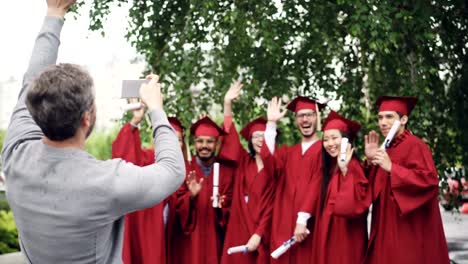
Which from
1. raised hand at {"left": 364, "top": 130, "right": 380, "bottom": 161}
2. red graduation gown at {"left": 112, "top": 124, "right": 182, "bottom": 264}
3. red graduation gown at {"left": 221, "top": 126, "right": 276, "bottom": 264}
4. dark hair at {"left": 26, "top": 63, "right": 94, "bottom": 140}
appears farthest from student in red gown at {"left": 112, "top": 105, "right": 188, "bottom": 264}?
dark hair at {"left": 26, "top": 63, "right": 94, "bottom": 140}

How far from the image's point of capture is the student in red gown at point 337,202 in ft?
20.9

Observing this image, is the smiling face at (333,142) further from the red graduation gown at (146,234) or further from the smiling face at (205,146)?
the red graduation gown at (146,234)

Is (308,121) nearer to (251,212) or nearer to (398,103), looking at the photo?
(398,103)

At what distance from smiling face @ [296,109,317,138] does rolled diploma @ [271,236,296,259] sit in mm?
1023

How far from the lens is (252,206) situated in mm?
7305

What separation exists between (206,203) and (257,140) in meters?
0.80

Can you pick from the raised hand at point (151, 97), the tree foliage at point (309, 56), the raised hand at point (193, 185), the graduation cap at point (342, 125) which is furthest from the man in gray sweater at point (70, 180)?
the tree foliage at point (309, 56)

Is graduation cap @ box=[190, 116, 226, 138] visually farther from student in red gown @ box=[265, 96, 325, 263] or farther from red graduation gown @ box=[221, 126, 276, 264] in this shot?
student in red gown @ box=[265, 96, 325, 263]

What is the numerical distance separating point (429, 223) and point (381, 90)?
2952 mm

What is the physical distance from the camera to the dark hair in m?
2.26

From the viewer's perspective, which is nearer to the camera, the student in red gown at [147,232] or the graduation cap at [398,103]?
the graduation cap at [398,103]

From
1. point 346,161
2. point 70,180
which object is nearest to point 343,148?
point 346,161

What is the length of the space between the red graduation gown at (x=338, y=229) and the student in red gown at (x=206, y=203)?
1.16 m

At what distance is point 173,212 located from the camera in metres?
7.43
